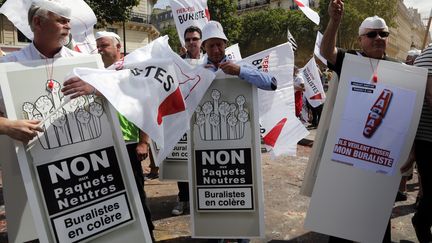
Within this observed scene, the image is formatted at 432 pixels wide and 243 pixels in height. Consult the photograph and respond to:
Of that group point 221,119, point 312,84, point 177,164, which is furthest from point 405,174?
point 312,84

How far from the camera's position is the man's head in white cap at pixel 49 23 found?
2404 millimetres

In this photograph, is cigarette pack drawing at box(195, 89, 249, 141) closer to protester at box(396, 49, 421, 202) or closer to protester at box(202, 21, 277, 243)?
protester at box(202, 21, 277, 243)

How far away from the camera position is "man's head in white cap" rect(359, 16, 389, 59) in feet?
10.3

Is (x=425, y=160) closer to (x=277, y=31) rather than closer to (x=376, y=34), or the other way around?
(x=376, y=34)

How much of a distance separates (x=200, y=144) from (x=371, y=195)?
1.46 m

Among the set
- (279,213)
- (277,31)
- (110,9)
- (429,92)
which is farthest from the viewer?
(277,31)

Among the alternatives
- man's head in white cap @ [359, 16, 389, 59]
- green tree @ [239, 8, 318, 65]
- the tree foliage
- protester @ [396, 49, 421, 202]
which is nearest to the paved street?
protester @ [396, 49, 421, 202]

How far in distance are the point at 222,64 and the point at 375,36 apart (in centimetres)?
128

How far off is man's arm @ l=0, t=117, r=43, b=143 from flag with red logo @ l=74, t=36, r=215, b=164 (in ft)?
1.37

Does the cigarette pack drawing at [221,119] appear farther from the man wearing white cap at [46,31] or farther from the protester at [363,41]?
the man wearing white cap at [46,31]

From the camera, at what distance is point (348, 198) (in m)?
3.12

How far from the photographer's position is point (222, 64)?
10.2ft

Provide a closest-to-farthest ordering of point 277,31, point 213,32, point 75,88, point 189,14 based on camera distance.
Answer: point 75,88, point 213,32, point 189,14, point 277,31

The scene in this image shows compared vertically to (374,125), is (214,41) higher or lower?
higher
